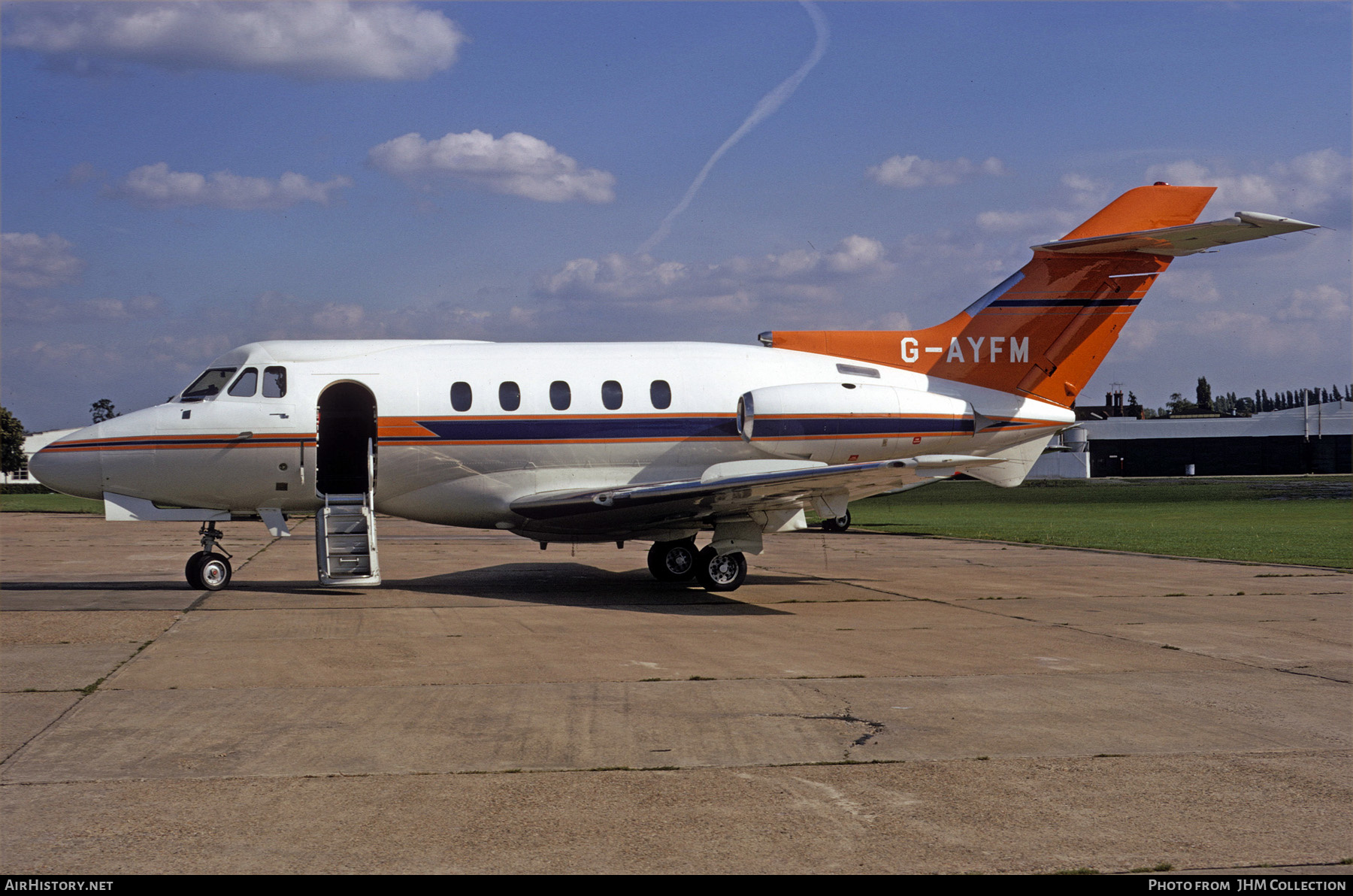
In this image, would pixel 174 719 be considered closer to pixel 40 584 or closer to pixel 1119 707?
pixel 1119 707

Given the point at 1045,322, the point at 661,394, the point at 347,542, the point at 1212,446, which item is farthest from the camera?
the point at 1212,446

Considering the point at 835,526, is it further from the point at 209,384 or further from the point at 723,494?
the point at 209,384

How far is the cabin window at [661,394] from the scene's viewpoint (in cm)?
1677

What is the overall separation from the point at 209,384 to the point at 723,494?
7.83 meters

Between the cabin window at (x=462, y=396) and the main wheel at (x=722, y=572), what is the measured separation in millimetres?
4140

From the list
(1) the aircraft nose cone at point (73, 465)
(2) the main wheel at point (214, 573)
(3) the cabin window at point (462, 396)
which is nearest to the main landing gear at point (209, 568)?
(2) the main wheel at point (214, 573)

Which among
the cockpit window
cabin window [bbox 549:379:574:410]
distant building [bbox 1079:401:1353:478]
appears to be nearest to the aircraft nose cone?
the cockpit window

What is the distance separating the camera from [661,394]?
16797 millimetres

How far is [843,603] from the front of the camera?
15.2 metres

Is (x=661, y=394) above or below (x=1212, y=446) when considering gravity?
above

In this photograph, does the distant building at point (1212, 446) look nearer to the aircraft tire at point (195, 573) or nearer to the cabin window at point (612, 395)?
Result: the cabin window at point (612, 395)

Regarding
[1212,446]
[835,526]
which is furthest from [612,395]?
[1212,446]

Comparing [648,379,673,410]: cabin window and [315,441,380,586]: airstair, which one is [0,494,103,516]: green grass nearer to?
[315,441,380,586]: airstair

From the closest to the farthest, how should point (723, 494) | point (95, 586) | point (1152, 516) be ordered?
point (723, 494), point (95, 586), point (1152, 516)
